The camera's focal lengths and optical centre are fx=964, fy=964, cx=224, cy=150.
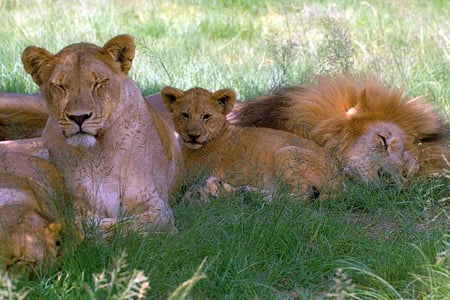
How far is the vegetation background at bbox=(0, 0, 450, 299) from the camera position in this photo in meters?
3.33

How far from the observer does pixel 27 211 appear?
3324mm

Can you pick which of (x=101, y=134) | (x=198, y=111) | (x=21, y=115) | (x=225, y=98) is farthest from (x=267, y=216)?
(x=21, y=115)

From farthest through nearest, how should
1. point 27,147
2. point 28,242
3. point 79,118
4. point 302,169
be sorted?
1. point 302,169
2. point 27,147
3. point 79,118
4. point 28,242

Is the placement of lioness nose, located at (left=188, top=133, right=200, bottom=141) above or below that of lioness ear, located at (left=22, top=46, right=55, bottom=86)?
below

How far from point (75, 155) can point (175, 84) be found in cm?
262

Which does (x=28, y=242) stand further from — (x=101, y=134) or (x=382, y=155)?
(x=382, y=155)

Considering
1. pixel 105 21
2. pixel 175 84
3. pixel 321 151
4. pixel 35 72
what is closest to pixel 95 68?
pixel 35 72

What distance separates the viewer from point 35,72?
3.89 m

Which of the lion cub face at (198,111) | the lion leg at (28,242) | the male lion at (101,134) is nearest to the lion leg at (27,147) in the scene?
the male lion at (101,134)

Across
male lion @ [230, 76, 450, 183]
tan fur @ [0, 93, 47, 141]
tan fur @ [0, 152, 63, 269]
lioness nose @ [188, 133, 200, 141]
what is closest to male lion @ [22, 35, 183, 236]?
tan fur @ [0, 152, 63, 269]

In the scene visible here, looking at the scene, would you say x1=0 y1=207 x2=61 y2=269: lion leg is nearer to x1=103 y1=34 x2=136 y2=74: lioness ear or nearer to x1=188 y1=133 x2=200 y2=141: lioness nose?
x1=103 y1=34 x2=136 y2=74: lioness ear

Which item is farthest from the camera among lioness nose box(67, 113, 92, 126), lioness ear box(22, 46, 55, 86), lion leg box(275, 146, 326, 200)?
lion leg box(275, 146, 326, 200)

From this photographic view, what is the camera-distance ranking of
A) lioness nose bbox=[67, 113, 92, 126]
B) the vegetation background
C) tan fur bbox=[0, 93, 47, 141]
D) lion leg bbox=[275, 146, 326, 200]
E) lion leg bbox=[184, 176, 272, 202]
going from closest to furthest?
the vegetation background < lioness nose bbox=[67, 113, 92, 126] < lion leg bbox=[184, 176, 272, 202] < lion leg bbox=[275, 146, 326, 200] < tan fur bbox=[0, 93, 47, 141]

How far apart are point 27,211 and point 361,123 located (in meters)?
2.29
